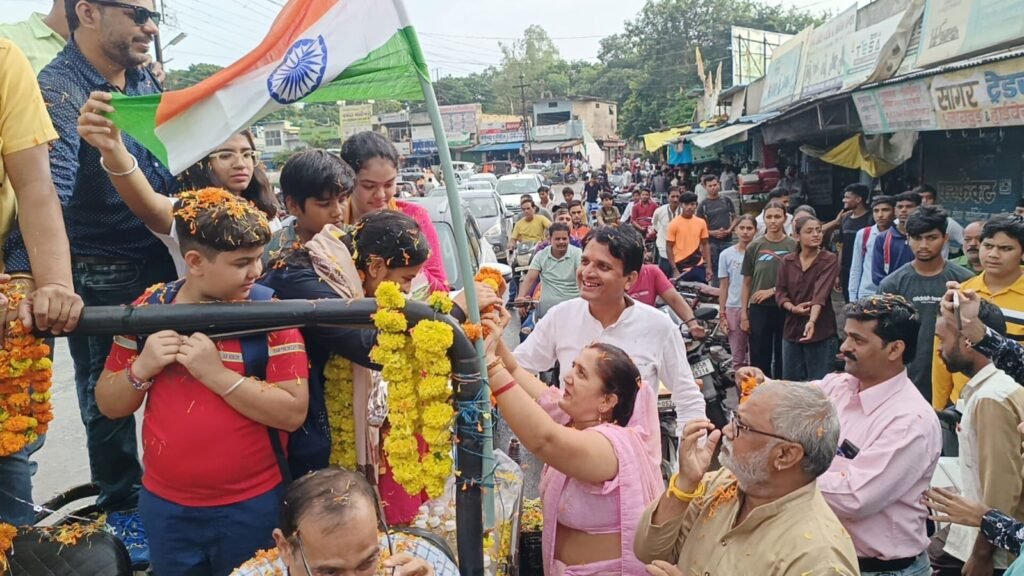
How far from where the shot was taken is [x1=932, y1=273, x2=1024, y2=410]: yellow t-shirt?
438 cm

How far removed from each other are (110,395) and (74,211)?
137 cm

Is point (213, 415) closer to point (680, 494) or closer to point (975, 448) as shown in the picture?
point (680, 494)

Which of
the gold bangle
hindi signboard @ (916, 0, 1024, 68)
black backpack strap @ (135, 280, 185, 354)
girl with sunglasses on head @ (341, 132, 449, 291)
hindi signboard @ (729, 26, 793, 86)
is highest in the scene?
hindi signboard @ (729, 26, 793, 86)

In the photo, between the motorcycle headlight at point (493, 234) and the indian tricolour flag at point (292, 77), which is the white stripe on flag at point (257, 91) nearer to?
the indian tricolour flag at point (292, 77)

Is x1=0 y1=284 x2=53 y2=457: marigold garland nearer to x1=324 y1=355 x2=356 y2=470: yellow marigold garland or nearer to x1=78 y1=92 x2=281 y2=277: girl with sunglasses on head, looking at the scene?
x1=78 y1=92 x2=281 y2=277: girl with sunglasses on head

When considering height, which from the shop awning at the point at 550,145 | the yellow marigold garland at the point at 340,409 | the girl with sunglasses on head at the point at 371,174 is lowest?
the yellow marigold garland at the point at 340,409

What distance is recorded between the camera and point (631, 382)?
2.79 metres

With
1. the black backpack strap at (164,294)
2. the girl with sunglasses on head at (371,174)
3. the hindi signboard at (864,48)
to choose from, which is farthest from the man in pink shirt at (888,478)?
the hindi signboard at (864,48)

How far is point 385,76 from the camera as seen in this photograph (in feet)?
7.13

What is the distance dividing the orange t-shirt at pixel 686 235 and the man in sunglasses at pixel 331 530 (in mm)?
8326

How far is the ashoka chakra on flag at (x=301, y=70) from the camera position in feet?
6.91

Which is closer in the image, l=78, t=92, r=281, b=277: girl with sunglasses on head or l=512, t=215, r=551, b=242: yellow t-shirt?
l=78, t=92, r=281, b=277: girl with sunglasses on head

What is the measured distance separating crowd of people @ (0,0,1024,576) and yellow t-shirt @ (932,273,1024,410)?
1.09 meters

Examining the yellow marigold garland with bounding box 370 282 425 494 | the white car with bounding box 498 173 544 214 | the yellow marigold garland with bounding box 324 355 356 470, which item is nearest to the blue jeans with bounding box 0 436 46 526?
the yellow marigold garland with bounding box 324 355 356 470
